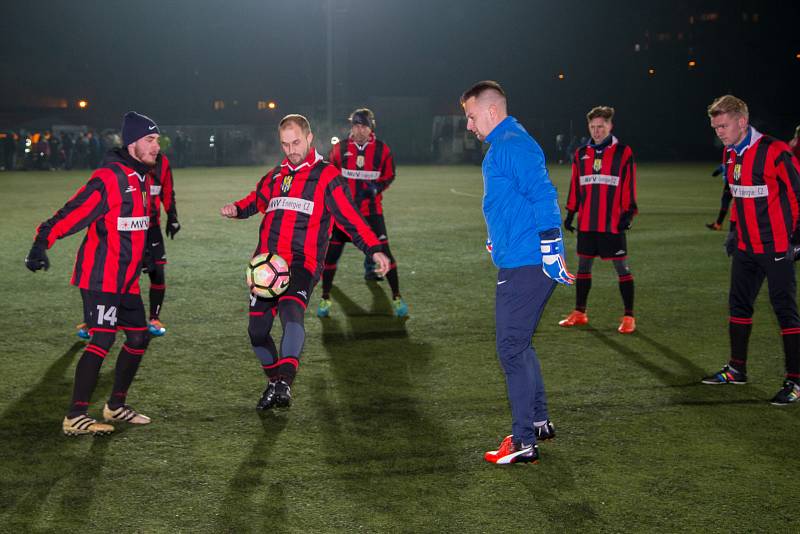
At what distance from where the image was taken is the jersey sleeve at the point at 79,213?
5.06 metres

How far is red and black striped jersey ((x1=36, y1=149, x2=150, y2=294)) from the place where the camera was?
5102 millimetres

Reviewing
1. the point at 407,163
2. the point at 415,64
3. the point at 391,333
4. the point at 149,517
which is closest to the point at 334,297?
the point at 391,333

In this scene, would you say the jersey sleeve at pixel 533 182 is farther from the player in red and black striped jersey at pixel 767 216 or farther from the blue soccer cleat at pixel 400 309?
the blue soccer cleat at pixel 400 309

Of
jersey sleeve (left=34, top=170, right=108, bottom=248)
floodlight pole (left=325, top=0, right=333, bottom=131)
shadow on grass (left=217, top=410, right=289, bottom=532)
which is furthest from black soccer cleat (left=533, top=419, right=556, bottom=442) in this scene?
floodlight pole (left=325, top=0, right=333, bottom=131)

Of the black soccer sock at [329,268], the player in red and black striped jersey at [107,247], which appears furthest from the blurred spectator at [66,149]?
the player in red and black striped jersey at [107,247]

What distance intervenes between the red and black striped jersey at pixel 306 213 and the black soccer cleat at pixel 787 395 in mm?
3125

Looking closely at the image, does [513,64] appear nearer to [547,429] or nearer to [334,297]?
[334,297]

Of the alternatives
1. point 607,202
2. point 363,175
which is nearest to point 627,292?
point 607,202

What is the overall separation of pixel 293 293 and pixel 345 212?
647mm

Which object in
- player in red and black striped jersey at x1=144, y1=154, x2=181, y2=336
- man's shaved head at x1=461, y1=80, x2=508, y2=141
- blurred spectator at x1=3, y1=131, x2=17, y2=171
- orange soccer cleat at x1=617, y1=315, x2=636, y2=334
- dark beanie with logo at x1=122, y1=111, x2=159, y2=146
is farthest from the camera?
blurred spectator at x1=3, y1=131, x2=17, y2=171

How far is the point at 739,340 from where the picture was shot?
6.36 metres

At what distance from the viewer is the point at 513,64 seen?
6162 centimetres

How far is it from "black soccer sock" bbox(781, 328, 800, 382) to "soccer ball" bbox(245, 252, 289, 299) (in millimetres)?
3640

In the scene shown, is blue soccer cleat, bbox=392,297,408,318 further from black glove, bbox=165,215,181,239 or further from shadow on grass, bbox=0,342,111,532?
shadow on grass, bbox=0,342,111,532
